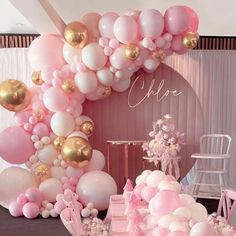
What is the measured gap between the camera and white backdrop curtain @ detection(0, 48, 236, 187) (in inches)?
A: 209

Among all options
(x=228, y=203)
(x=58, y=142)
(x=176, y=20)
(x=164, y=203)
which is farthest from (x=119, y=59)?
(x=164, y=203)

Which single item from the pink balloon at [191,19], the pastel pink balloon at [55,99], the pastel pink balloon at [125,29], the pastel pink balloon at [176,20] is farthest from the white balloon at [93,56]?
the pink balloon at [191,19]

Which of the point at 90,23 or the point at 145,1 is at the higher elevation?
the point at 145,1

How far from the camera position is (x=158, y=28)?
12.9 ft

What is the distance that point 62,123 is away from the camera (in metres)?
4.02

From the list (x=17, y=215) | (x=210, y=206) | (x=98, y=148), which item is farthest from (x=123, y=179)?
(x=17, y=215)

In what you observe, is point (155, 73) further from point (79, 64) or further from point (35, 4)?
point (35, 4)

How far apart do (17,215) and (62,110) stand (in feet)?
3.92

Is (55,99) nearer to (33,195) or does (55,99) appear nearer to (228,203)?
(33,195)

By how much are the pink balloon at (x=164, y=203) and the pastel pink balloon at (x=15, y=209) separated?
2.43 meters

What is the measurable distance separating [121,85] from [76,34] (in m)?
0.86

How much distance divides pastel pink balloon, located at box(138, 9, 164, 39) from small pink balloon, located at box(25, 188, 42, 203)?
1.98 metres

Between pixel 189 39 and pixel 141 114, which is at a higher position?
pixel 189 39

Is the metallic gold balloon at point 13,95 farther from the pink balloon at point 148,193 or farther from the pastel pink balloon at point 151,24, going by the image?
the pink balloon at point 148,193
